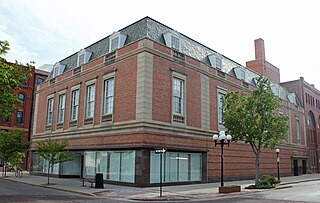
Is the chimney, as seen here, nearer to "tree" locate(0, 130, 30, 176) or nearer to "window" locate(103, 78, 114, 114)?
"window" locate(103, 78, 114, 114)

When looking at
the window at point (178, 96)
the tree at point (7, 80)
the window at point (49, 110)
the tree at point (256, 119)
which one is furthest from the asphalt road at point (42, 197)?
the window at point (49, 110)

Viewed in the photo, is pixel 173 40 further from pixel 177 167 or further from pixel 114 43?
pixel 177 167

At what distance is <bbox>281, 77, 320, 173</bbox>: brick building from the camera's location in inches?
2000

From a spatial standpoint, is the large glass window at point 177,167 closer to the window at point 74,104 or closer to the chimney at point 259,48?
the window at point 74,104

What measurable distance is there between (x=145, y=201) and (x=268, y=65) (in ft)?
146

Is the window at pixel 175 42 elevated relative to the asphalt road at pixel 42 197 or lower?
elevated

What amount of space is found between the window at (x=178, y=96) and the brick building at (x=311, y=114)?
106 feet

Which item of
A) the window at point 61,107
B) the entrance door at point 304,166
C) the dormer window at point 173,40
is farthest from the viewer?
the entrance door at point 304,166

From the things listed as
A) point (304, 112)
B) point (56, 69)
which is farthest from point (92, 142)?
point (304, 112)

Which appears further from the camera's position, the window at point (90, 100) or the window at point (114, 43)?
the window at point (90, 100)

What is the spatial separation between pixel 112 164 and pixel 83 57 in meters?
12.3

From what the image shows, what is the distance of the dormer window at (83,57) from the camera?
30953 mm

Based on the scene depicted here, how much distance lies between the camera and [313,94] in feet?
181

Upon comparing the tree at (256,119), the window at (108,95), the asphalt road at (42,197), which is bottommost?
the asphalt road at (42,197)
